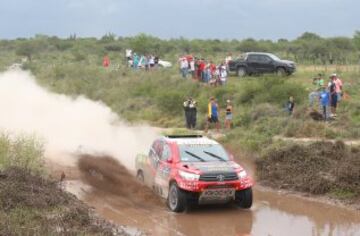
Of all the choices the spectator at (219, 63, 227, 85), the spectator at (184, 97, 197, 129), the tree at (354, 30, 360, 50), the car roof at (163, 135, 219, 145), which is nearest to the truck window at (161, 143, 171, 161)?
the car roof at (163, 135, 219, 145)

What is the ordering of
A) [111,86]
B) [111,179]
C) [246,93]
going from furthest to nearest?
[111,86] < [246,93] < [111,179]

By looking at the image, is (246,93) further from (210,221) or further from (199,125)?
(210,221)

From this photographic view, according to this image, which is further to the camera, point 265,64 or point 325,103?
point 265,64

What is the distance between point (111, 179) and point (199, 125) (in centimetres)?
1179

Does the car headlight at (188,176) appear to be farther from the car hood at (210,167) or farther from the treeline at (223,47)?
the treeline at (223,47)

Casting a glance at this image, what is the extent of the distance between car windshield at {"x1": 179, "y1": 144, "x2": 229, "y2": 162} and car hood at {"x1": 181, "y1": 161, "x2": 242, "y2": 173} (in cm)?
29

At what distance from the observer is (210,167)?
48.5ft

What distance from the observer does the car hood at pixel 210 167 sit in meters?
14.6

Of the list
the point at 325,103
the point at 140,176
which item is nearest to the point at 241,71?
the point at 325,103

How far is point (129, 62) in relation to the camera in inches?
1868

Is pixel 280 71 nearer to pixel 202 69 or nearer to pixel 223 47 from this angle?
pixel 202 69

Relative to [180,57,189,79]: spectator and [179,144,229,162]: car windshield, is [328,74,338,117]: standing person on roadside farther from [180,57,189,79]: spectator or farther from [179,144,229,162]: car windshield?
[180,57,189,79]: spectator

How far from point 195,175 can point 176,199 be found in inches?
33.5

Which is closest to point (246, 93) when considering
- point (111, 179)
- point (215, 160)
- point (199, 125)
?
point (199, 125)
